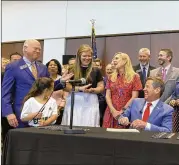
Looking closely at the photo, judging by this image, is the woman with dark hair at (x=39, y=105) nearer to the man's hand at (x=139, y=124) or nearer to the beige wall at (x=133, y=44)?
the man's hand at (x=139, y=124)

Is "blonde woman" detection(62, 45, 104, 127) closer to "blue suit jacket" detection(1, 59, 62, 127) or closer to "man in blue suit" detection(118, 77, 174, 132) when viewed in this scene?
"blue suit jacket" detection(1, 59, 62, 127)

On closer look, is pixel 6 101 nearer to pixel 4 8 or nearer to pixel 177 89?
pixel 177 89

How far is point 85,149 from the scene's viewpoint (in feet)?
6.01

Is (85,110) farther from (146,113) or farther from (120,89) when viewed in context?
(146,113)

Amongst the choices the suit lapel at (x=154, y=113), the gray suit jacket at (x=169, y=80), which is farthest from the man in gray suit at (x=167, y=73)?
the suit lapel at (x=154, y=113)

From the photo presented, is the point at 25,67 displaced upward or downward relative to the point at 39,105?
upward

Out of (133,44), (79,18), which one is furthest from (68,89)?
(79,18)

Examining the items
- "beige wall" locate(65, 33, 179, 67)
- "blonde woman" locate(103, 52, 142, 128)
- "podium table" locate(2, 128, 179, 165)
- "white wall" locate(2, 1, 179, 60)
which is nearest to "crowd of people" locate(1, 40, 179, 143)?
"blonde woman" locate(103, 52, 142, 128)

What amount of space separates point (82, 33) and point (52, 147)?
554cm

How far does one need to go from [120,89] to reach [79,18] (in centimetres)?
429

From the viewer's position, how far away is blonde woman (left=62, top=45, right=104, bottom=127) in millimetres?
3225

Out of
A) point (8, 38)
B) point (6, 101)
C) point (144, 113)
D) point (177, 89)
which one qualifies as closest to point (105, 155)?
point (144, 113)

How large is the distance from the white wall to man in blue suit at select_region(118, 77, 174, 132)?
4.05 meters

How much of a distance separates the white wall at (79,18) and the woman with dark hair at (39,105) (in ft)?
13.0
